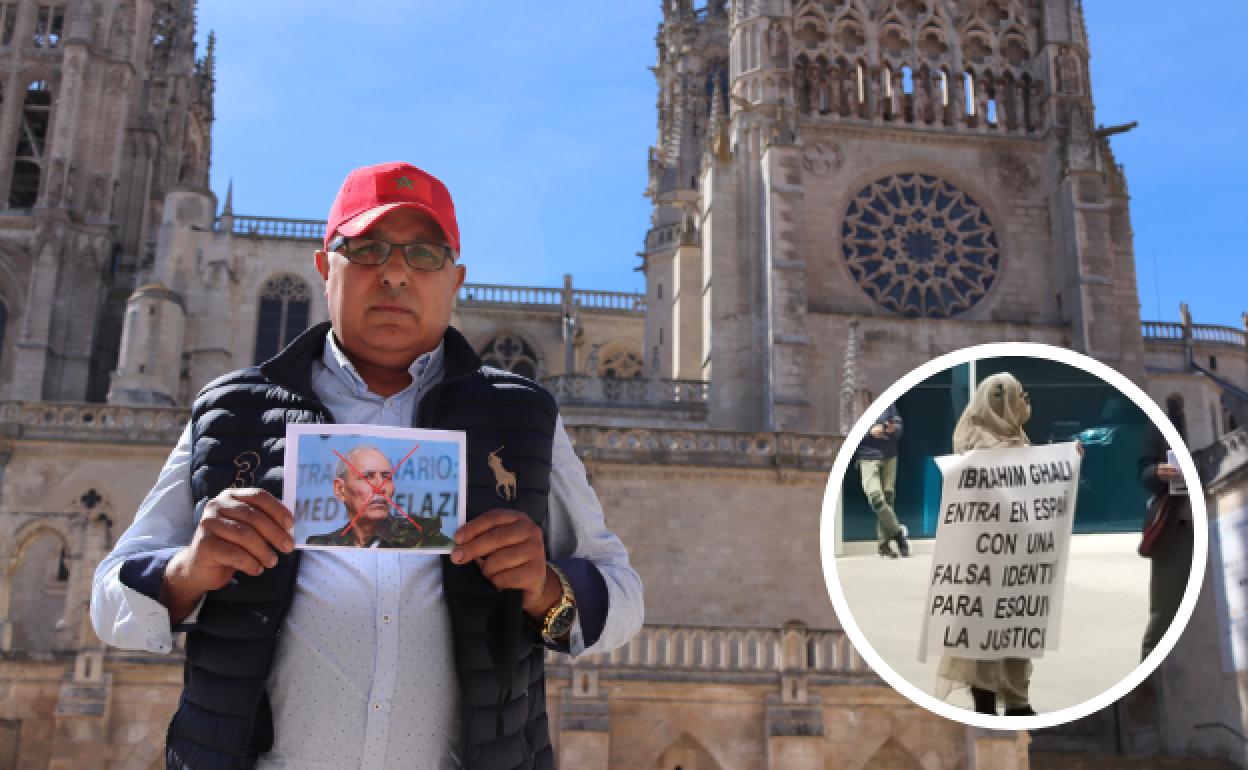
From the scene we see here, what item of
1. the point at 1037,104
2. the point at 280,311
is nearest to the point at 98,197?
the point at 280,311

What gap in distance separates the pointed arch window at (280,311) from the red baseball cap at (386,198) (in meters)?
32.6

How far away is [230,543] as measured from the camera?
2.44 m

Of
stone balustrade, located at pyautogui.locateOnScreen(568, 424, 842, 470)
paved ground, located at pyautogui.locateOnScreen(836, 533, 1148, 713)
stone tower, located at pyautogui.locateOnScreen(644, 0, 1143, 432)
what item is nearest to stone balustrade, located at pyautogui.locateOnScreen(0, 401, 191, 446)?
stone balustrade, located at pyautogui.locateOnScreen(568, 424, 842, 470)

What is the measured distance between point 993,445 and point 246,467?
1560mm

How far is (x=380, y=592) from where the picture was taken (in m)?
2.72

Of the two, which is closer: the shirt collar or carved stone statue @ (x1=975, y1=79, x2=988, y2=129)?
the shirt collar

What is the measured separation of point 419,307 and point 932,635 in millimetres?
1294

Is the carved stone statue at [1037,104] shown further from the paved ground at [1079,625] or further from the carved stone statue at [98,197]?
the paved ground at [1079,625]

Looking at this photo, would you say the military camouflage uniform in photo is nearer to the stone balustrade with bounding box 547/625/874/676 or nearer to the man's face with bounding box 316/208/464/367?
the man's face with bounding box 316/208/464/367

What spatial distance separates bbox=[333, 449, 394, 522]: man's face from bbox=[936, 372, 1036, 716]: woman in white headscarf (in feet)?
4.04

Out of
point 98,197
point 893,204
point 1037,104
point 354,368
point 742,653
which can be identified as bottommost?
point 742,653

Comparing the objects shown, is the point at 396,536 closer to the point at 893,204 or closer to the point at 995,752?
the point at 995,752

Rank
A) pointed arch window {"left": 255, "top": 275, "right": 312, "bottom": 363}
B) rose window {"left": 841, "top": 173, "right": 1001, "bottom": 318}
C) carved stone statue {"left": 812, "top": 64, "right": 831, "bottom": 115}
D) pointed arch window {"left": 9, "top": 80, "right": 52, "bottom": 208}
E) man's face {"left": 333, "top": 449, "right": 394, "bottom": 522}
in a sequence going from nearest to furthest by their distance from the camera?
man's face {"left": 333, "top": 449, "right": 394, "bottom": 522}, rose window {"left": 841, "top": 173, "right": 1001, "bottom": 318}, carved stone statue {"left": 812, "top": 64, "right": 831, "bottom": 115}, pointed arch window {"left": 255, "top": 275, "right": 312, "bottom": 363}, pointed arch window {"left": 9, "top": 80, "right": 52, "bottom": 208}

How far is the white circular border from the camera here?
2.60 meters
